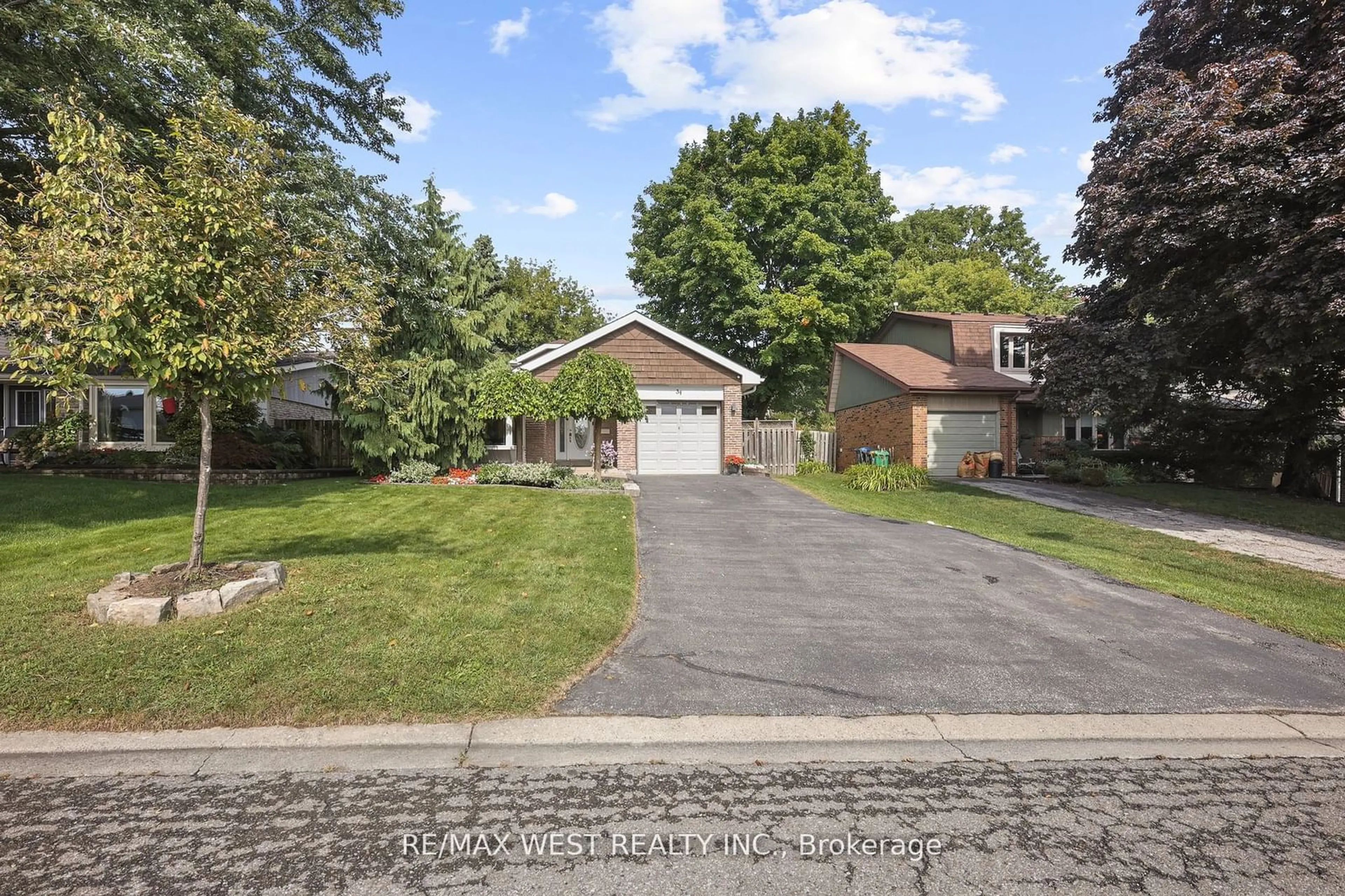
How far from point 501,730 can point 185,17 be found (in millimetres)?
14292

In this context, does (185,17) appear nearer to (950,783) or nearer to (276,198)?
(276,198)

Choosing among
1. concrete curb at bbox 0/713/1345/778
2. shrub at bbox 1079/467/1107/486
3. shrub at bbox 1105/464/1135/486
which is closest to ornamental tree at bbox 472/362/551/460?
concrete curb at bbox 0/713/1345/778

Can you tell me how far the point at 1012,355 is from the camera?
24.4m

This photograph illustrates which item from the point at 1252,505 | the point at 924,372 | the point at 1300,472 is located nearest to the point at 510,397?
the point at 924,372

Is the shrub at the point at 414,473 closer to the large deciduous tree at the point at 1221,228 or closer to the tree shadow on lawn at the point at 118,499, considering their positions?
the tree shadow on lawn at the point at 118,499

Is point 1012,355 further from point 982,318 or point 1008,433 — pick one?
point 1008,433

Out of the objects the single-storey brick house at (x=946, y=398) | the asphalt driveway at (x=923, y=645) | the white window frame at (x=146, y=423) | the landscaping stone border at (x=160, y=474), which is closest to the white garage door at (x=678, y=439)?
the single-storey brick house at (x=946, y=398)

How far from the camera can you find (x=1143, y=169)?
42.4 feet

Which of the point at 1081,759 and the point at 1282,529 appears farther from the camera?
the point at 1282,529

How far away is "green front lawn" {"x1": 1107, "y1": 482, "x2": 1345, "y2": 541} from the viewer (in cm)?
1239

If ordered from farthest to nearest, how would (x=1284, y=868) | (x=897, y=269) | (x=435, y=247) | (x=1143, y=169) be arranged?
(x=897, y=269)
(x=435, y=247)
(x=1143, y=169)
(x=1284, y=868)

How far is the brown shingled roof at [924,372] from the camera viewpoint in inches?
819

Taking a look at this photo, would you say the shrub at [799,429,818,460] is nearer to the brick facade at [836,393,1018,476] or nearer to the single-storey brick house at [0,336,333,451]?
the brick facade at [836,393,1018,476]

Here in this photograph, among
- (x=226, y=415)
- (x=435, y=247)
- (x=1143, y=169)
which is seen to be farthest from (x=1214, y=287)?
(x=226, y=415)
